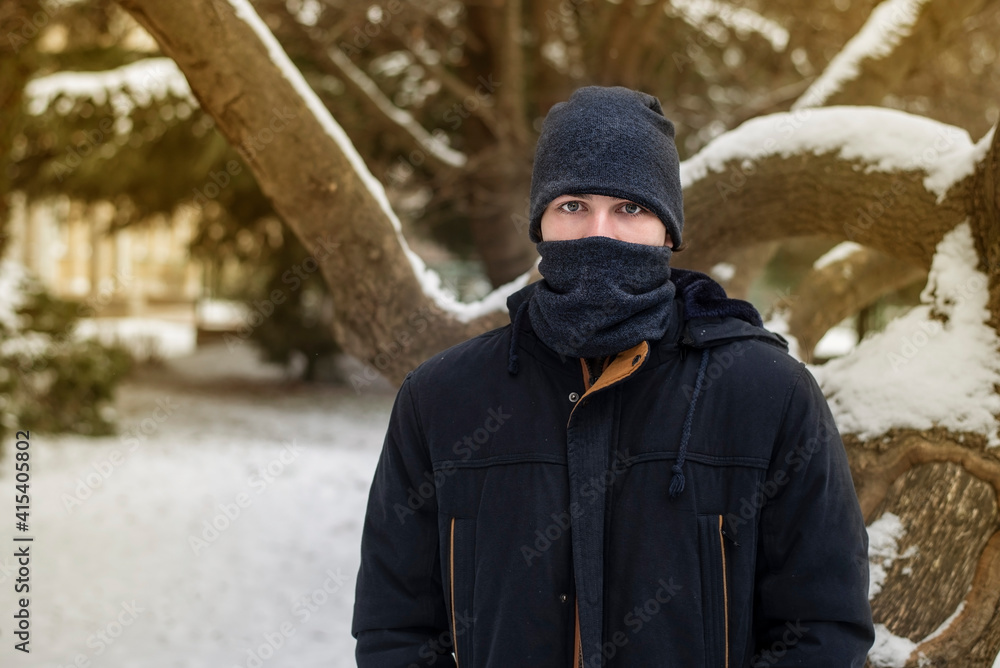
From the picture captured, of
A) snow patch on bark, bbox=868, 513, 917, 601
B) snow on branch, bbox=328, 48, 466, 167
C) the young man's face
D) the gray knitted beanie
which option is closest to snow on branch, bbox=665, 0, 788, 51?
snow on branch, bbox=328, 48, 466, 167

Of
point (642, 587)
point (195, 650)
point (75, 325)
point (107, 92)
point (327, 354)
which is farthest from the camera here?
point (327, 354)

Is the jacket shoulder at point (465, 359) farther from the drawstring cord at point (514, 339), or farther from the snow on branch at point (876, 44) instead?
the snow on branch at point (876, 44)

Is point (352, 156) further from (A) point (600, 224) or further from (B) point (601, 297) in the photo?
(B) point (601, 297)

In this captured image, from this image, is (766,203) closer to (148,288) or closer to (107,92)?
(107,92)

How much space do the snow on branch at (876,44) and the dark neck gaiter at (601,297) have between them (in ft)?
9.35

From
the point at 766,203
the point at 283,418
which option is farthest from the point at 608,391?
the point at 283,418

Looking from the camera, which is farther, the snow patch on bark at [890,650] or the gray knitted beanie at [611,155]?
the snow patch on bark at [890,650]

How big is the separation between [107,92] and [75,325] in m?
2.39

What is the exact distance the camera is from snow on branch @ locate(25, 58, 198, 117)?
800cm

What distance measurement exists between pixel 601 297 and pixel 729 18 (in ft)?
21.5

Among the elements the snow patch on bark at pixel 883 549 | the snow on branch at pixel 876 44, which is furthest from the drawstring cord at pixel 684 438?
the snow on branch at pixel 876 44

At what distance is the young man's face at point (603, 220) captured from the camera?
1.66 m

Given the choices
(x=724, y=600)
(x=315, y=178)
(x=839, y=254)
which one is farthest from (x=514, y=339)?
(x=839, y=254)

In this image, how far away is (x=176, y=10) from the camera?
8.63 ft
